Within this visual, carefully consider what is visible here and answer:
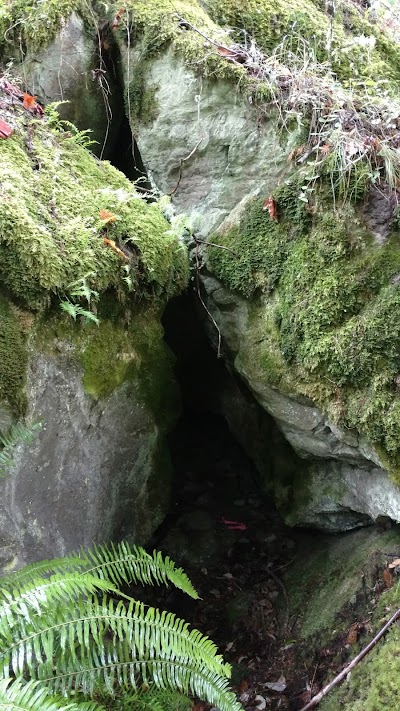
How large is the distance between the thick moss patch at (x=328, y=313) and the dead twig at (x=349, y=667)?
85cm

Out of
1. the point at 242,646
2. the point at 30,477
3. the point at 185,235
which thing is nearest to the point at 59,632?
the point at 30,477

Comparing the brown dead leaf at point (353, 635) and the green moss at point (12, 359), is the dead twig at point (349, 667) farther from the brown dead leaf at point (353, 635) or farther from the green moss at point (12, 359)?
the green moss at point (12, 359)

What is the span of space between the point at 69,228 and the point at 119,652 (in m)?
2.34

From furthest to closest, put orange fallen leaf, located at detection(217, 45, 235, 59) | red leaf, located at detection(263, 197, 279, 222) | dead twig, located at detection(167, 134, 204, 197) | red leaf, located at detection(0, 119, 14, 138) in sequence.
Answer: dead twig, located at detection(167, 134, 204, 197) < orange fallen leaf, located at detection(217, 45, 235, 59) < red leaf, located at detection(263, 197, 279, 222) < red leaf, located at detection(0, 119, 14, 138)

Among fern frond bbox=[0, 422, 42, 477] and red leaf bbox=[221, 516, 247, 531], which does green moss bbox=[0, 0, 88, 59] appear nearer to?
fern frond bbox=[0, 422, 42, 477]

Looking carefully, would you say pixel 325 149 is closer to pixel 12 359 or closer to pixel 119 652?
pixel 12 359

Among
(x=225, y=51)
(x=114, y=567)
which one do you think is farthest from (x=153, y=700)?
(x=225, y=51)

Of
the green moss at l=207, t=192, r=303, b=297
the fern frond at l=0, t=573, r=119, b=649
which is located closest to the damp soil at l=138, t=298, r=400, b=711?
the green moss at l=207, t=192, r=303, b=297

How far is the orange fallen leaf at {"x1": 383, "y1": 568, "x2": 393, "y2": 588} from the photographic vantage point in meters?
3.25

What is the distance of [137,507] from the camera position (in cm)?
397

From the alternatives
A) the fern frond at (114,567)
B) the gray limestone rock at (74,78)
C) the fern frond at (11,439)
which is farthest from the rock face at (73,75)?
the fern frond at (114,567)

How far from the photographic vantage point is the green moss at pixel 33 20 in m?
4.28

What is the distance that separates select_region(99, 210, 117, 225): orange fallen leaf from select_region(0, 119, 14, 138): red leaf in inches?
31.8

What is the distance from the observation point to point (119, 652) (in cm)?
254
